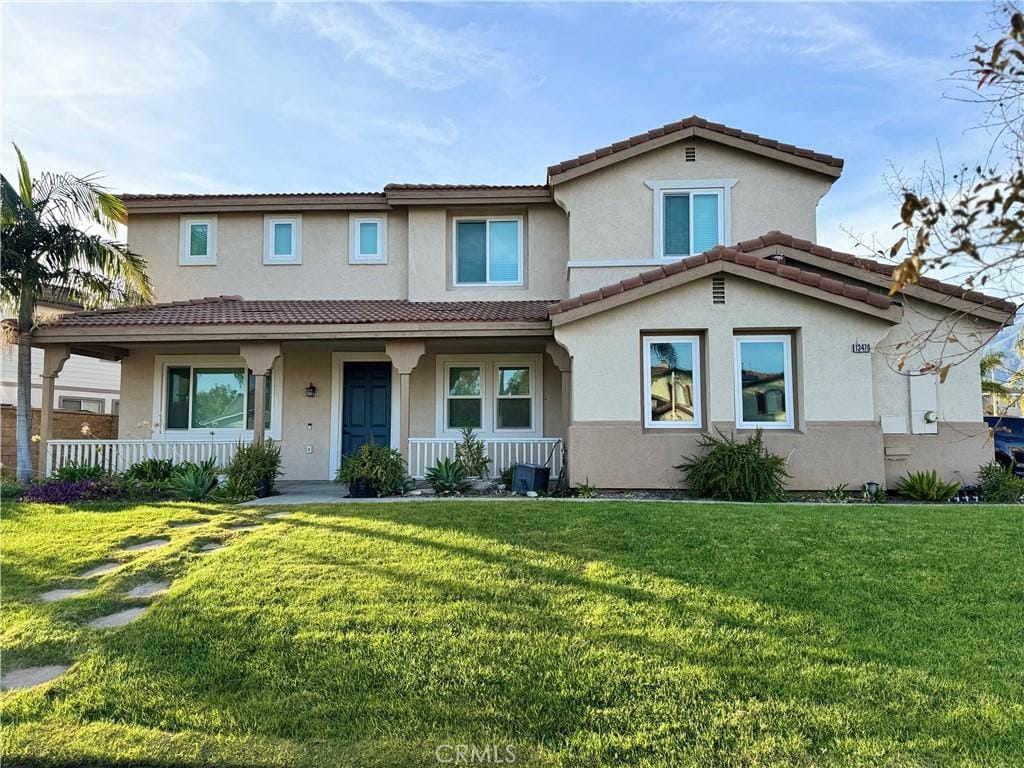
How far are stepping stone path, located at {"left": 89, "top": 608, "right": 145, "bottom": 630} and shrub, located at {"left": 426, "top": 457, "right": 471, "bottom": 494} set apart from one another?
5.81m

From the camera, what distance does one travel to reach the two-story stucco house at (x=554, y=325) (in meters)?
10.1

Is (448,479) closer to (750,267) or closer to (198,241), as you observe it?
(750,267)

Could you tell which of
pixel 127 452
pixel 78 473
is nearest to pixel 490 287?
pixel 127 452

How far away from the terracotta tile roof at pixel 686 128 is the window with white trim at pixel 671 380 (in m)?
4.48

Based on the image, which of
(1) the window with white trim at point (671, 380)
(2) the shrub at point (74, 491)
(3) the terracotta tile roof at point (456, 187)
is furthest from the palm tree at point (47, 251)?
(1) the window with white trim at point (671, 380)

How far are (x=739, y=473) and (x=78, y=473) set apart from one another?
12181 mm

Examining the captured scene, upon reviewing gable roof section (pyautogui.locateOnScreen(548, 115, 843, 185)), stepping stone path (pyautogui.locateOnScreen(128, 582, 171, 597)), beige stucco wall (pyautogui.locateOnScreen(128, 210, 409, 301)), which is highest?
gable roof section (pyautogui.locateOnScreen(548, 115, 843, 185))

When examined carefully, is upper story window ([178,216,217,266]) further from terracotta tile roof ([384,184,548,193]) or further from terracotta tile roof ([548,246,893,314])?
terracotta tile roof ([548,246,893,314])

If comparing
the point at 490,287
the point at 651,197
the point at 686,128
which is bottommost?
the point at 490,287

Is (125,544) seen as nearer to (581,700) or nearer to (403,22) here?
(581,700)

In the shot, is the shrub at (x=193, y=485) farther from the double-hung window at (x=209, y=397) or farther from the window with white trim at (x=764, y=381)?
the window with white trim at (x=764, y=381)

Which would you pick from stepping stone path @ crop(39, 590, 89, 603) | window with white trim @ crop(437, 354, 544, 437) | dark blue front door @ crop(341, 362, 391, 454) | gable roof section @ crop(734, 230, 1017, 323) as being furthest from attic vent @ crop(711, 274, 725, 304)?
stepping stone path @ crop(39, 590, 89, 603)

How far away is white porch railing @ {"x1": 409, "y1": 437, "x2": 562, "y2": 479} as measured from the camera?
1200 centimetres

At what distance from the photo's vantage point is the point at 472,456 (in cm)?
1170
